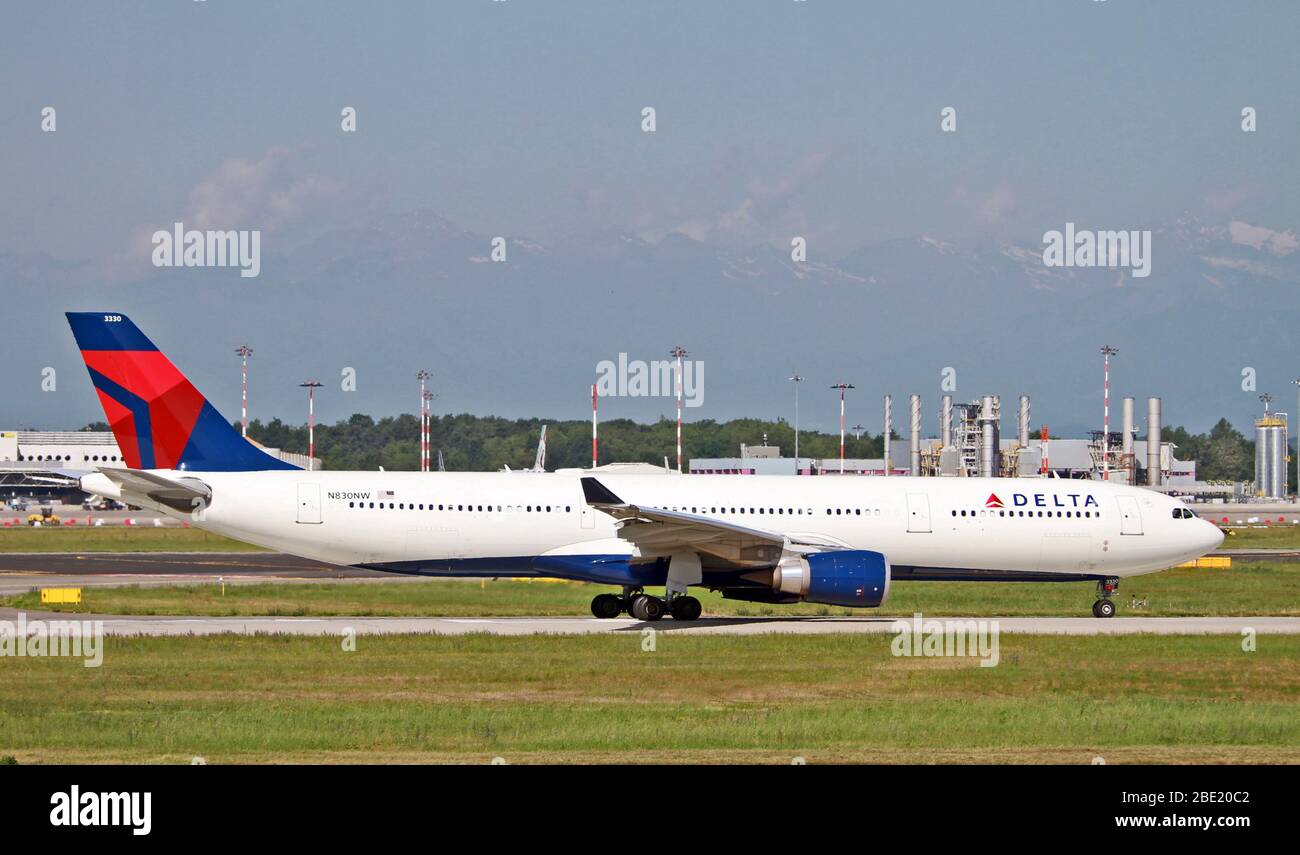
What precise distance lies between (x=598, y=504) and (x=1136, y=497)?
13.5 metres

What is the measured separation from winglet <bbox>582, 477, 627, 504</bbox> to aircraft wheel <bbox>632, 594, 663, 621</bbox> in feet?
8.67

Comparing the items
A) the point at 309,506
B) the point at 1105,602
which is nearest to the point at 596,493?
the point at 309,506

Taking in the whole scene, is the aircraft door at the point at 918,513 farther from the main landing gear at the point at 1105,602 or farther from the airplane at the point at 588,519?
the main landing gear at the point at 1105,602

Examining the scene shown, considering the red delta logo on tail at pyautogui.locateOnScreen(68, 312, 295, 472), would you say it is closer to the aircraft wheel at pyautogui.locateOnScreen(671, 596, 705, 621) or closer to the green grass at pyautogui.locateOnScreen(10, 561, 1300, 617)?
the green grass at pyautogui.locateOnScreen(10, 561, 1300, 617)

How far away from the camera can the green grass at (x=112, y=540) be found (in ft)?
194

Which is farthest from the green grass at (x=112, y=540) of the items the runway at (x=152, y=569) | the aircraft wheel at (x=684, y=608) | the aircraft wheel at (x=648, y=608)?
the aircraft wheel at (x=684, y=608)

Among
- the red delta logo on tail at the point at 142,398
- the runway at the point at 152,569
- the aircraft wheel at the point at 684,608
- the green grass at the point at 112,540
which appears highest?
the red delta logo on tail at the point at 142,398

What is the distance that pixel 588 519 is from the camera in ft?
101

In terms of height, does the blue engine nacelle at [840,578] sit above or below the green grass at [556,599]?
above

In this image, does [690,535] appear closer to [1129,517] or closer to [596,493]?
[596,493]

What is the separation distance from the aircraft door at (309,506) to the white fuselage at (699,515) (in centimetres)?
2

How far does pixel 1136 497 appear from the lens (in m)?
33.9
